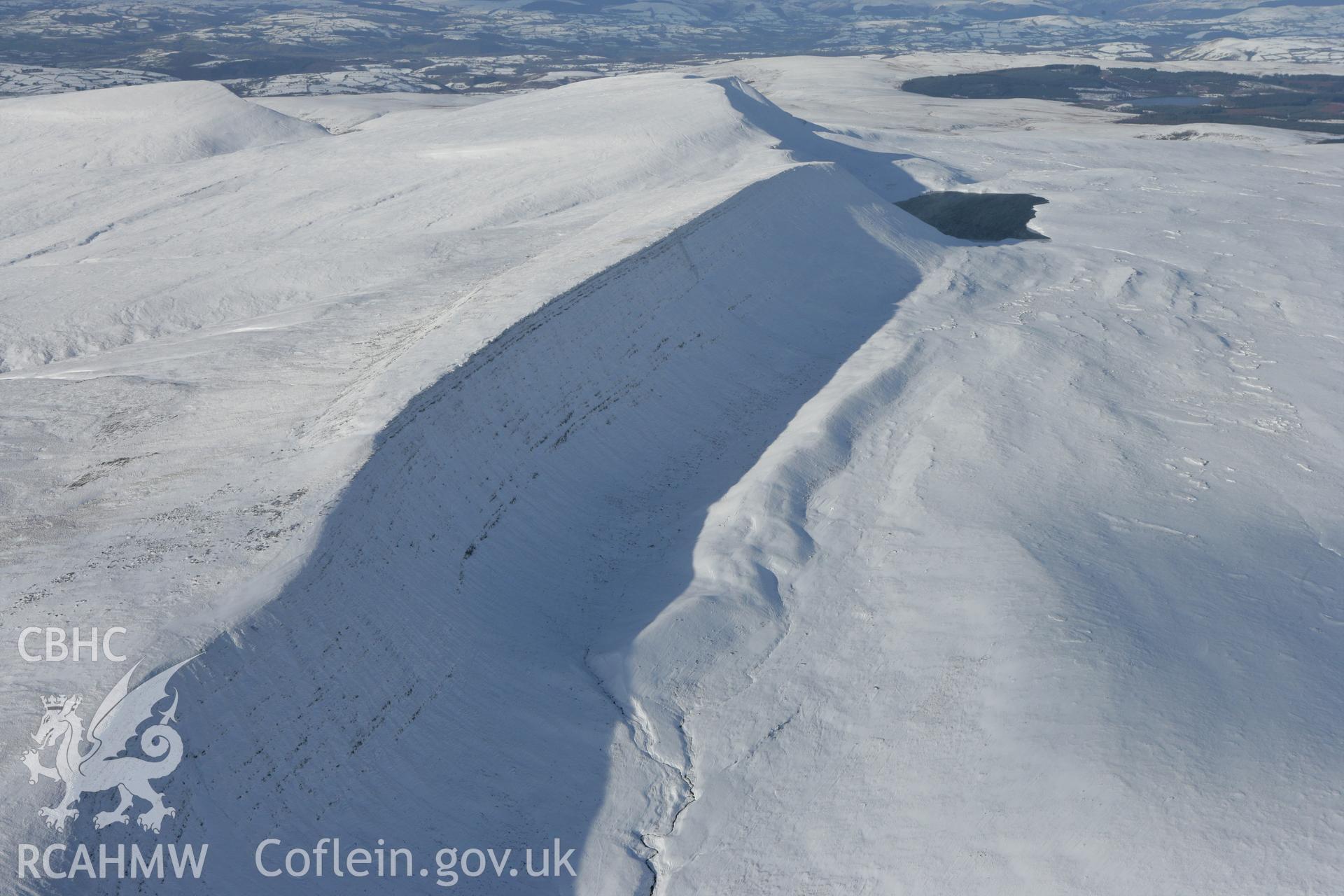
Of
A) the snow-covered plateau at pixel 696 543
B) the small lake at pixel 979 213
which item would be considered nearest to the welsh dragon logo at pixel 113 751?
the snow-covered plateau at pixel 696 543

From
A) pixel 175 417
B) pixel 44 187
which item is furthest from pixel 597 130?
pixel 175 417

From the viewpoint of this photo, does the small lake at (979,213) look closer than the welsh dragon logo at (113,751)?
No

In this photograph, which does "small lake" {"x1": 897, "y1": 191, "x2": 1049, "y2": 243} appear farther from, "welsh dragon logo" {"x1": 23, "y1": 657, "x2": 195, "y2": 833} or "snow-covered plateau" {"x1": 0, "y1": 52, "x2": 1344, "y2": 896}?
"welsh dragon logo" {"x1": 23, "y1": 657, "x2": 195, "y2": 833}

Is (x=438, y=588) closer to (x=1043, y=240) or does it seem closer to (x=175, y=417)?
(x=175, y=417)

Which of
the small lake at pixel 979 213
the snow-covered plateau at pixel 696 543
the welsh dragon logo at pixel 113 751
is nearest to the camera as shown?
the welsh dragon logo at pixel 113 751

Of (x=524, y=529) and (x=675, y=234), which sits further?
(x=675, y=234)

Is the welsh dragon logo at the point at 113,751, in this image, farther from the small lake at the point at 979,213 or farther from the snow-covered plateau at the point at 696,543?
the small lake at the point at 979,213

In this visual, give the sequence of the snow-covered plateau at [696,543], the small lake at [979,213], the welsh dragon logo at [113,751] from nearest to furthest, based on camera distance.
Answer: the welsh dragon logo at [113,751], the snow-covered plateau at [696,543], the small lake at [979,213]
